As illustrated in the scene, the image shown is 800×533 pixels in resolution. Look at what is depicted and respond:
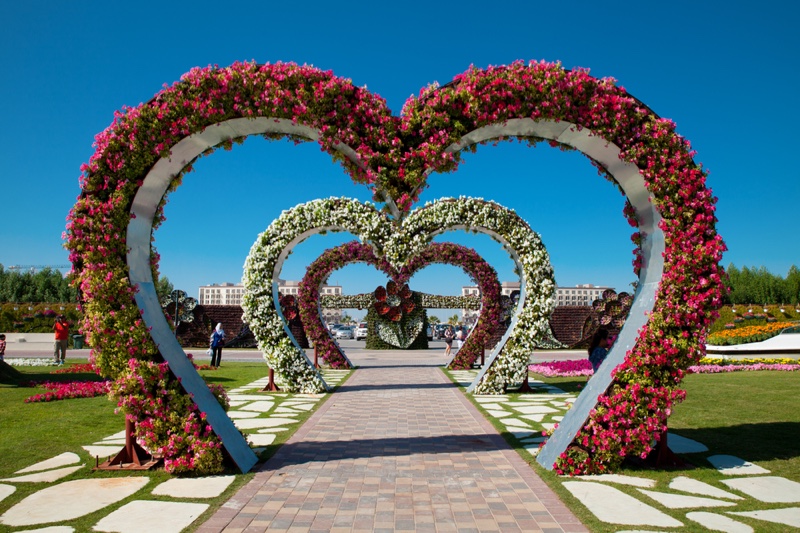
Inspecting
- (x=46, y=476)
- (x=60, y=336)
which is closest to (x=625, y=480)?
(x=46, y=476)

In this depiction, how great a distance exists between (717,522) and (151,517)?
4036 millimetres

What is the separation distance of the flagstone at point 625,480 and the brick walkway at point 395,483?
56 cm

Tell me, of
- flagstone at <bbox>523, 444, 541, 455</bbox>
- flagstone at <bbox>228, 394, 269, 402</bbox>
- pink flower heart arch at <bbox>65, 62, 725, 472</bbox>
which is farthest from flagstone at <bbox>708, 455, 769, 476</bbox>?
flagstone at <bbox>228, 394, 269, 402</bbox>

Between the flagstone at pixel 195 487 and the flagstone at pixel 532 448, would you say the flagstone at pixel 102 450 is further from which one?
the flagstone at pixel 532 448

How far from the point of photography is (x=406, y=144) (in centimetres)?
556

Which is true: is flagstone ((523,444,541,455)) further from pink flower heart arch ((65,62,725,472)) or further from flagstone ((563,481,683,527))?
flagstone ((563,481,683,527))

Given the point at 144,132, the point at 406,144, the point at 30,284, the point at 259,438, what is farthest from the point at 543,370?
the point at 30,284

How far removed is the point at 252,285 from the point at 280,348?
1.32 meters

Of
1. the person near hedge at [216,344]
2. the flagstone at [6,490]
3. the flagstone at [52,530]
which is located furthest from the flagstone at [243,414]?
the person near hedge at [216,344]

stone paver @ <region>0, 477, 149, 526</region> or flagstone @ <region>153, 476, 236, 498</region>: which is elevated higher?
stone paver @ <region>0, 477, 149, 526</region>

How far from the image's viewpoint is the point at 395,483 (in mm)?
5105

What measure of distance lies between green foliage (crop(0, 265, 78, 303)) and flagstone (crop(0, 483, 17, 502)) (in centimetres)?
6036

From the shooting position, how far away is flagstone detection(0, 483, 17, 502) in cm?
459

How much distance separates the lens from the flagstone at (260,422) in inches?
306
